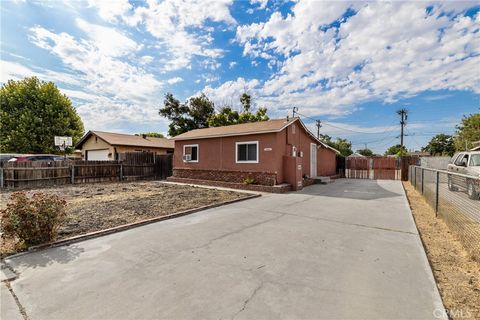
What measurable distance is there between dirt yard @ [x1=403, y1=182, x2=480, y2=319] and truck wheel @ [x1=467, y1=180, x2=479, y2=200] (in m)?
0.90

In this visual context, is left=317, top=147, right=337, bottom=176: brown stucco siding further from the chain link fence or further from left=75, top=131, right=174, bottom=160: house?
left=75, top=131, right=174, bottom=160: house

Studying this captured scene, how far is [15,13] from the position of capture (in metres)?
7.21

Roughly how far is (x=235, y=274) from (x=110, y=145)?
731 inches

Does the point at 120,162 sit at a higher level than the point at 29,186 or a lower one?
higher

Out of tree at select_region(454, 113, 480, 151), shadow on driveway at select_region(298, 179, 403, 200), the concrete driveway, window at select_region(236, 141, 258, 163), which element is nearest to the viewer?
the concrete driveway

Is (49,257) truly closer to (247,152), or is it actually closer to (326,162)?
(247,152)

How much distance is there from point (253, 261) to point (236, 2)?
35.2 ft

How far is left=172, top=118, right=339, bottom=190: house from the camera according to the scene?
1186 cm

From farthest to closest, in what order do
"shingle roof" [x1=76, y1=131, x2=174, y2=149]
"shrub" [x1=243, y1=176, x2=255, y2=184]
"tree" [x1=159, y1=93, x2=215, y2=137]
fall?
1. "tree" [x1=159, y1=93, x2=215, y2=137]
2. "shingle roof" [x1=76, y1=131, x2=174, y2=149]
3. "shrub" [x1=243, y1=176, x2=255, y2=184]

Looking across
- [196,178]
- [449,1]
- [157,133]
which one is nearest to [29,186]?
[196,178]

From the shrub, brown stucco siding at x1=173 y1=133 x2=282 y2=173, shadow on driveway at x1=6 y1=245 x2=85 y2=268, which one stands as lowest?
shadow on driveway at x1=6 y1=245 x2=85 y2=268

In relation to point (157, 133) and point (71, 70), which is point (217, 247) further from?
point (157, 133)

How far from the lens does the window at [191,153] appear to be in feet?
50.6

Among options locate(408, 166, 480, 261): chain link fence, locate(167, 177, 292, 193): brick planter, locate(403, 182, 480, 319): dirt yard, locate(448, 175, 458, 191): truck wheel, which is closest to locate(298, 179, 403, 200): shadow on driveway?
locate(167, 177, 292, 193): brick planter
